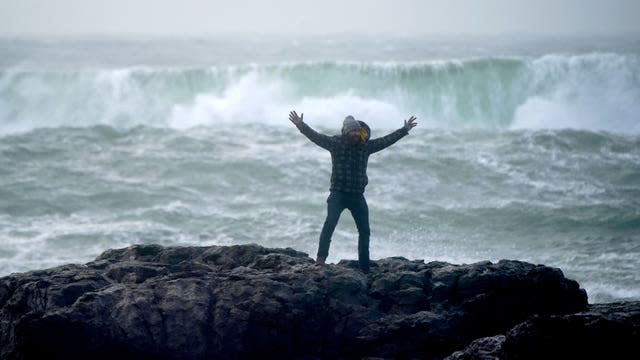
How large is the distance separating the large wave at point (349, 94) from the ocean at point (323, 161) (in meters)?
0.08

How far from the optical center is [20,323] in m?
5.97

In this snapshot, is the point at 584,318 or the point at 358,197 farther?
the point at 358,197

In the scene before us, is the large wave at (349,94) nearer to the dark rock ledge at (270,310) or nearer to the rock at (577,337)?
the dark rock ledge at (270,310)

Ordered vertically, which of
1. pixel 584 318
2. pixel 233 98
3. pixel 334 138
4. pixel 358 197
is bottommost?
pixel 584 318

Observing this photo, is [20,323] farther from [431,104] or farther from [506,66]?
[506,66]

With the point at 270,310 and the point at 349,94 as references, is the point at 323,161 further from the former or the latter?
the point at 270,310

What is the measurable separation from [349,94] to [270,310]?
1033 inches

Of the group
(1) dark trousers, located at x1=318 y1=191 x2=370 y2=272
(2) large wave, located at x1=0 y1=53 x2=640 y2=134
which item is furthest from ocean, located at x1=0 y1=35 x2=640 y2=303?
(1) dark trousers, located at x1=318 y1=191 x2=370 y2=272

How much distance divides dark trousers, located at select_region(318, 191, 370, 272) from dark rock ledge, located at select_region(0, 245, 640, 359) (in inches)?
18.8

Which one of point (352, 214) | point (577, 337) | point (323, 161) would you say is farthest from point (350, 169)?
point (323, 161)

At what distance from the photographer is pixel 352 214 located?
735cm

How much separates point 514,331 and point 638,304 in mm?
1009

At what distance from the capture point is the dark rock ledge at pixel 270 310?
239 inches

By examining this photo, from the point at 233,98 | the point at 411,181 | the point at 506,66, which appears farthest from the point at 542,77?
the point at 411,181
